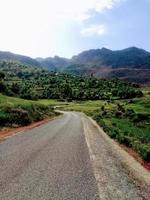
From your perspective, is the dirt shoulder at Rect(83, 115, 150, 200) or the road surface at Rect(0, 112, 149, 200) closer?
the road surface at Rect(0, 112, 149, 200)

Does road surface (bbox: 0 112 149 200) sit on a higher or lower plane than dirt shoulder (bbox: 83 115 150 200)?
higher

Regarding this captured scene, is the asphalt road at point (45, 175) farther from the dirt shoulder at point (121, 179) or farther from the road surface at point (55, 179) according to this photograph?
the dirt shoulder at point (121, 179)

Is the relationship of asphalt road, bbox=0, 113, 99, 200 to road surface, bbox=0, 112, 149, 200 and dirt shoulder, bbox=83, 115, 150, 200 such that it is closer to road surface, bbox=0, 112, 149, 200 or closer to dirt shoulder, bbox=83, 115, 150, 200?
road surface, bbox=0, 112, 149, 200

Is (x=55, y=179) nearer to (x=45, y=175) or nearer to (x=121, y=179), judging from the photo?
(x=45, y=175)

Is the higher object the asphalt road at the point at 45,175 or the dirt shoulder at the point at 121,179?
the asphalt road at the point at 45,175

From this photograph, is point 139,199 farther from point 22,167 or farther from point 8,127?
point 8,127

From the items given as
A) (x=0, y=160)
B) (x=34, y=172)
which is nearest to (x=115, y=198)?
(x=34, y=172)

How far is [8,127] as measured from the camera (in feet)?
150

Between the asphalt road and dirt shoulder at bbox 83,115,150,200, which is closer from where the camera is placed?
the asphalt road

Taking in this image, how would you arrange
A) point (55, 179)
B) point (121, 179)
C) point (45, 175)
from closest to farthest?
point (55, 179) → point (45, 175) → point (121, 179)

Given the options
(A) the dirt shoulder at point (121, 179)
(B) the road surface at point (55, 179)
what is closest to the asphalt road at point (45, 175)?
(B) the road surface at point (55, 179)

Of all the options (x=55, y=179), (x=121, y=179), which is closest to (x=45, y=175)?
(x=55, y=179)

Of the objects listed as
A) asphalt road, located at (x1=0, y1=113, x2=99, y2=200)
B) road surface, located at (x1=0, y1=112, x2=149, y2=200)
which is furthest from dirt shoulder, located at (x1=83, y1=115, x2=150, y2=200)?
asphalt road, located at (x1=0, y1=113, x2=99, y2=200)

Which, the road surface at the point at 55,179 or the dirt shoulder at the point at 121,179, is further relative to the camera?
the dirt shoulder at the point at 121,179
